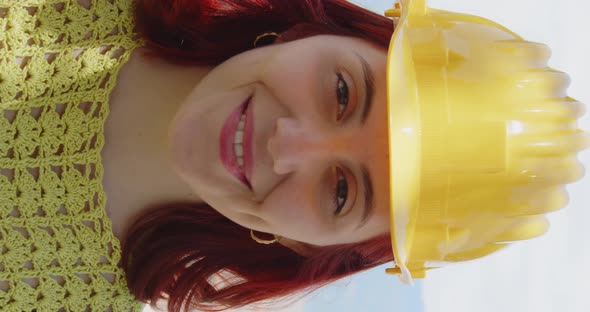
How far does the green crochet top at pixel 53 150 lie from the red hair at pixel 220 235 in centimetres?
8

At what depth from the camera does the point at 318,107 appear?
771mm

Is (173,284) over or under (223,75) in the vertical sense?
under

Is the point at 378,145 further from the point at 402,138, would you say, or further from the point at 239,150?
the point at 239,150

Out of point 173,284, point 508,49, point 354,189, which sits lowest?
point 173,284

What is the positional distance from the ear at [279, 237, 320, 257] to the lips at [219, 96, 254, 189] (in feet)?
0.68

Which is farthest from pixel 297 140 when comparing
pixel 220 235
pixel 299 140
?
pixel 220 235

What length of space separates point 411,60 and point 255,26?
358mm

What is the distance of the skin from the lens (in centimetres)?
76

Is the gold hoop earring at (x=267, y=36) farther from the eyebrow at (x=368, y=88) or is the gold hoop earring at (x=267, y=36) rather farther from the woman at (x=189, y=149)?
the eyebrow at (x=368, y=88)

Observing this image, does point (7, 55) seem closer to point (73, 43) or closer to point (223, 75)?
point (73, 43)

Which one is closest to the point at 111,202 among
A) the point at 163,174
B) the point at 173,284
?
the point at 163,174

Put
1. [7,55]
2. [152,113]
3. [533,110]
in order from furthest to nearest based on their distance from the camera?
[152,113], [7,55], [533,110]

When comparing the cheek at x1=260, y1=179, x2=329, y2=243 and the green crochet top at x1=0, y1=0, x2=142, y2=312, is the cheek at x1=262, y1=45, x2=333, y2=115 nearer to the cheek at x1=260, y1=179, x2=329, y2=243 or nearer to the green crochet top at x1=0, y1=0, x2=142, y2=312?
the cheek at x1=260, y1=179, x2=329, y2=243

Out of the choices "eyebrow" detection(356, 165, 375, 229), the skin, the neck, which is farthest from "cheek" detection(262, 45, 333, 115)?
the neck
